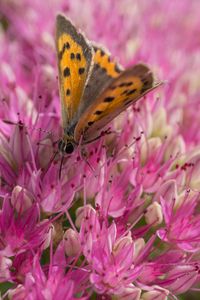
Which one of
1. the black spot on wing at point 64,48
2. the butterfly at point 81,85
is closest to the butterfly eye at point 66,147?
the butterfly at point 81,85

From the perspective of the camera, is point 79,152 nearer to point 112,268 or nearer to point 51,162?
point 51,162

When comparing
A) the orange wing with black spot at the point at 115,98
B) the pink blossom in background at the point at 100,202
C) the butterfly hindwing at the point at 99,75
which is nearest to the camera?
the orange wing with black spot at the point at 115,98

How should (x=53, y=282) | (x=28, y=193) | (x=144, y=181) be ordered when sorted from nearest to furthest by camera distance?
(x=53, y=282)
(x=28, y=193)
(x=144, y=181)

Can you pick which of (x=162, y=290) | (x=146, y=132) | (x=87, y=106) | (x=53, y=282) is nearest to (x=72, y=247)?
(x=53, y=282)

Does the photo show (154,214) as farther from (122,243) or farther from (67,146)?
(67,146)

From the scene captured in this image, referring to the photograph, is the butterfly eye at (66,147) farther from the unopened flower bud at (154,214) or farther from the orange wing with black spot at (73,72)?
the unopened flower bud at (154,214)

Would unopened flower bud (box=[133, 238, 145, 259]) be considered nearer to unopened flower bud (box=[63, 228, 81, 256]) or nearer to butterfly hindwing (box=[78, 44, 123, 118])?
unopened flower bud (box=[63, 228, 81, 256])

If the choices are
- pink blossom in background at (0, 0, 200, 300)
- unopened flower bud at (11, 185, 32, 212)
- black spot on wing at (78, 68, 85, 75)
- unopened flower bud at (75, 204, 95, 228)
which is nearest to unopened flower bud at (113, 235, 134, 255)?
pink blossom in background at (0, 0, 200, 300)
